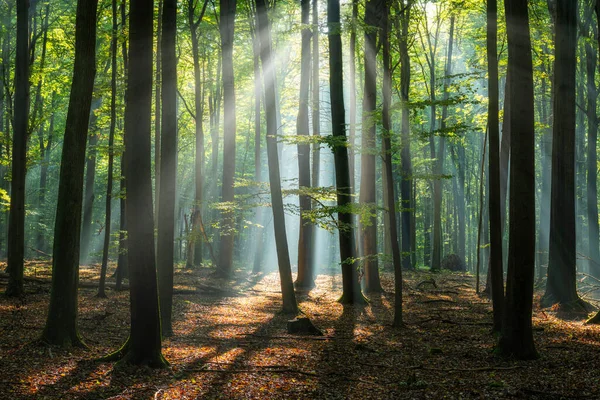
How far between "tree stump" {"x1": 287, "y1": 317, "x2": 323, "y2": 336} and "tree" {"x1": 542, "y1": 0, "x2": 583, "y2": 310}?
5.90m

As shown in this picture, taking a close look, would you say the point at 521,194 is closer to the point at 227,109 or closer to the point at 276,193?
the point at 276,193

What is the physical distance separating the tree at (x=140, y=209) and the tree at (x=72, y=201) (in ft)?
4.37

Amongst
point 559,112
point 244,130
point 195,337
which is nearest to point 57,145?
point 244,130

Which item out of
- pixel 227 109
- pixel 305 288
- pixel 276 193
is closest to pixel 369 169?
pixel 276 193

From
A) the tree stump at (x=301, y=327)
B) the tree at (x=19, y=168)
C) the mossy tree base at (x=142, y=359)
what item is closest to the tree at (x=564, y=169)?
the tree stump at (x=301, y=327)

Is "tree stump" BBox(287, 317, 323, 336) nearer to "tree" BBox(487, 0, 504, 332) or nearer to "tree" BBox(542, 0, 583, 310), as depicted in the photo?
"tree" BBox(487, 0, 504, 332)

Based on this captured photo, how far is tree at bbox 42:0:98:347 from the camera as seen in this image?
301 inches

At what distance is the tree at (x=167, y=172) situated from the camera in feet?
30.0

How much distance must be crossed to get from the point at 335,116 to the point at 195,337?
21.6 ft

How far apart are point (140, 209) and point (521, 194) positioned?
5.44m

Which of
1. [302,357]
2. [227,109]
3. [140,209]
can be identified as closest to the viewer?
[140,209]

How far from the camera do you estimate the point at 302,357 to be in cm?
805

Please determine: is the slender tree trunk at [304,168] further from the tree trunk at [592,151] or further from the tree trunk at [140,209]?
the tree trunk at [592,151]

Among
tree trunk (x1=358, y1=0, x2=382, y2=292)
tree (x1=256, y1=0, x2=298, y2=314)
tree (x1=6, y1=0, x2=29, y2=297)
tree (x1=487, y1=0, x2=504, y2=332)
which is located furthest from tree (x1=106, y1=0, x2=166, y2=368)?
tree trunk (x1=358, y1=0, x2=382, y2=292)
